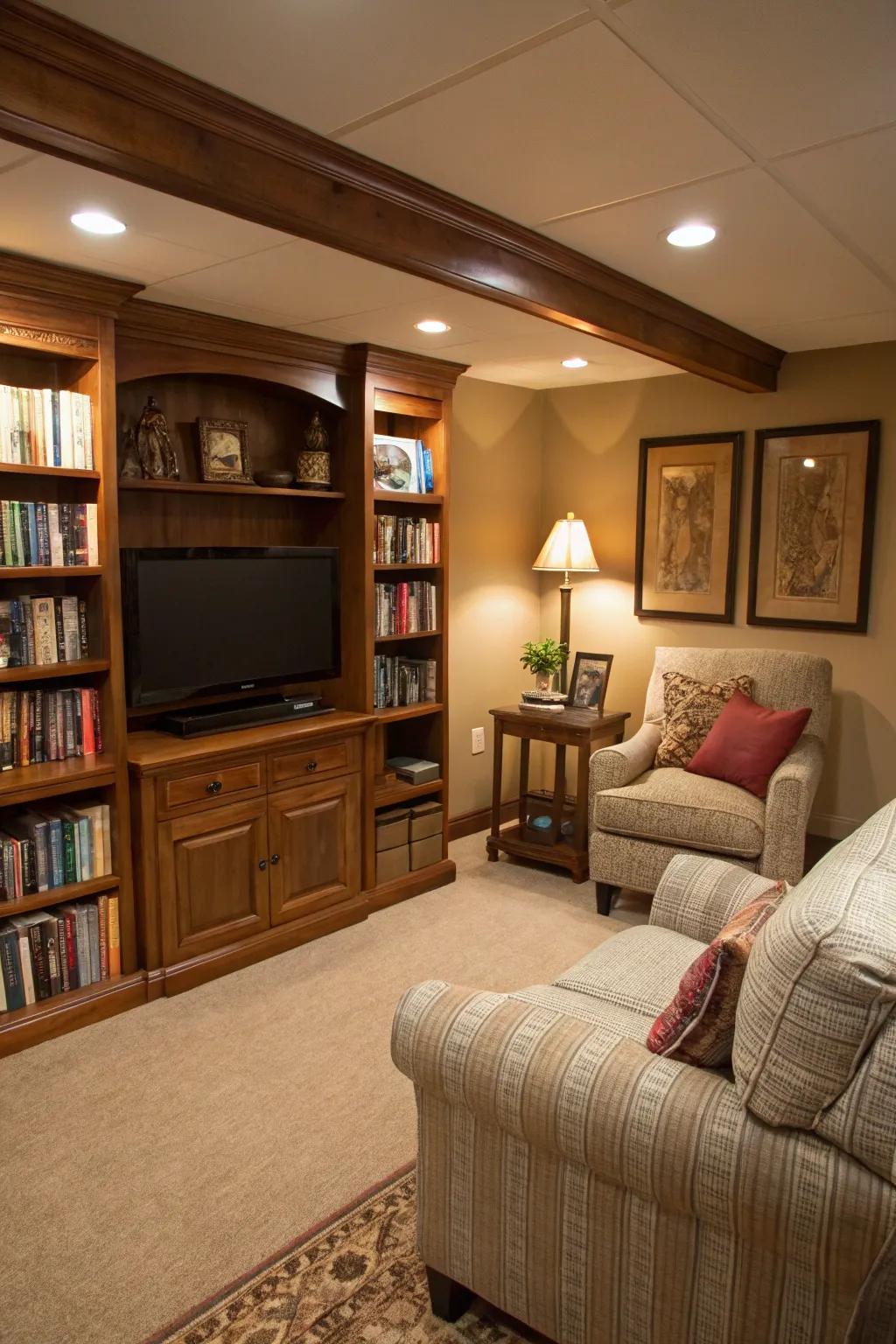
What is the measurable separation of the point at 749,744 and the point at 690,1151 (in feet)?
8.20

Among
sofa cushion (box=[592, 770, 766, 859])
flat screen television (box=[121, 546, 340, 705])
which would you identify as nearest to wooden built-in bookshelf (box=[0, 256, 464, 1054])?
flat screen television (box=[121, 546, 340, 705])

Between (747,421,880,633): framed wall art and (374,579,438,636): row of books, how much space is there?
58.7 inches

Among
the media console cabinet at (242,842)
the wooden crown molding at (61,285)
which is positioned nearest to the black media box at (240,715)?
the media console cabinet at (242,842)

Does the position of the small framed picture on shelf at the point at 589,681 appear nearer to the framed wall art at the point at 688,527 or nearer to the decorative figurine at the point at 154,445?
the framed wall art at the point at 688,527

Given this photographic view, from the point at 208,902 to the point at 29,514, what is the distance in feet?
4.62

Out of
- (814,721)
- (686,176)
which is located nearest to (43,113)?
(686,176)

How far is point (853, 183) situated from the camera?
6.89 ft

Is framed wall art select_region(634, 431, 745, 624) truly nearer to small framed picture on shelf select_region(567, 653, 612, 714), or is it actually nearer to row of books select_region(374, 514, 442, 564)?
small framed picture on shelf select_region(567, 653, 612, 714)

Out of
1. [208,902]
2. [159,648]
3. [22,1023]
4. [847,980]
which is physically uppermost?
[159,648]

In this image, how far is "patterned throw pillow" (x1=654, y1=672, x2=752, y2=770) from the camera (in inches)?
159

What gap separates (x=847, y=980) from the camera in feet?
4.32

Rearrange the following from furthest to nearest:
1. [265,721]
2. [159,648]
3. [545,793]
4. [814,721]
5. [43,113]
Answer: [545,793] → [814,721] → [265,721] → [159,648] → [43,113]

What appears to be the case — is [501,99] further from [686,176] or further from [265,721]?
[265,721]

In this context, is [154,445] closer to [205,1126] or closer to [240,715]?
[240,715]
